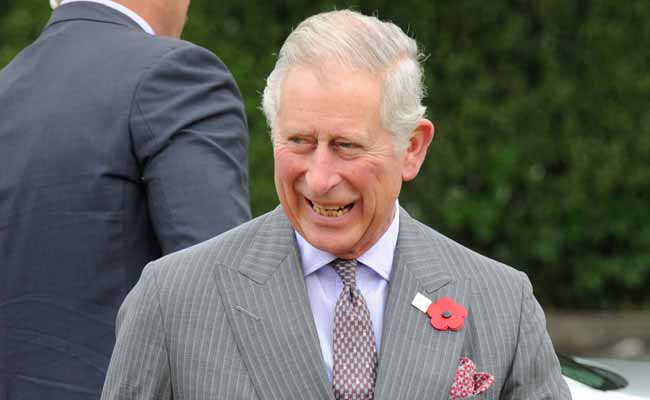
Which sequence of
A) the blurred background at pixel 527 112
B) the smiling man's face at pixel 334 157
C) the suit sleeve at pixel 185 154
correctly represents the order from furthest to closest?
the blurred background at pixel 527 112 < the suit sleeve at pixel 185 154 < the smiling man's face at pixel 334 157

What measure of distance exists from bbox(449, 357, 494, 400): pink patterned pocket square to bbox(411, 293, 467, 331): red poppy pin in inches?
2.9

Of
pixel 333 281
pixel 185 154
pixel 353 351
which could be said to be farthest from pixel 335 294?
pixel 185 154

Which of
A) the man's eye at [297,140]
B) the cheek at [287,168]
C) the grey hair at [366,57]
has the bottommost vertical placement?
the cheek at [287,168]

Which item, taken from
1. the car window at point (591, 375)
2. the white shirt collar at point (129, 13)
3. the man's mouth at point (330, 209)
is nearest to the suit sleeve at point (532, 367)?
the man's mouth at point (330, 209)

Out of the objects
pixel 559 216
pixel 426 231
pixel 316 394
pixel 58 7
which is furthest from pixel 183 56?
pixel 559 216

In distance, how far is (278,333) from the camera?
94.9 inches

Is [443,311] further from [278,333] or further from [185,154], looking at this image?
[185,154]

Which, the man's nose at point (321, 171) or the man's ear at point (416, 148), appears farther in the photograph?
the man's ear at point (416, 148)

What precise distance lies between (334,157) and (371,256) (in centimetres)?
27

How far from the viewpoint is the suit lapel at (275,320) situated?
2.37m

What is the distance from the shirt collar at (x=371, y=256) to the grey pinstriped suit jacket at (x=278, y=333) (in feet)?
0.07

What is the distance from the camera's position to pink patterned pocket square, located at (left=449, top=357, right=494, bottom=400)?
2.39 meters

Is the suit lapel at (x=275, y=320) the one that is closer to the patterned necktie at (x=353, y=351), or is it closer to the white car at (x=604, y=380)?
the patterned necktie at (x=353, y=351)

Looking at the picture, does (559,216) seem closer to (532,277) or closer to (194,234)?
(532,277)
